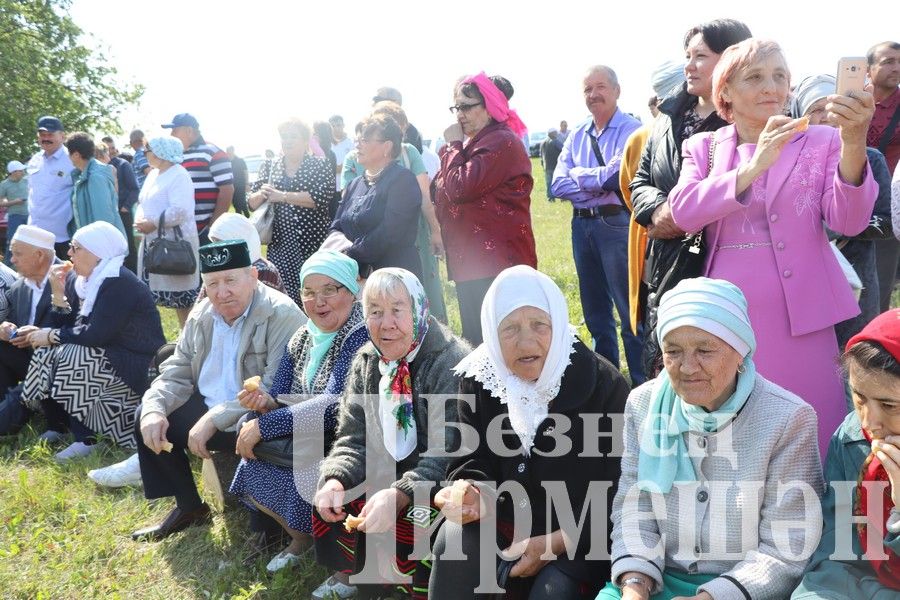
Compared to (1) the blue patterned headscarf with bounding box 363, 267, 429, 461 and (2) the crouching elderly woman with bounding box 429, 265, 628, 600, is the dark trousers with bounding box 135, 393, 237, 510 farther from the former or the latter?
(2) the crouching elderly woman with bounding box 429, 265, 628, 600

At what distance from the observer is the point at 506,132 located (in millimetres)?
4961

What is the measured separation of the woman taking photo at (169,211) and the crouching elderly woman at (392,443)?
3.58 metres

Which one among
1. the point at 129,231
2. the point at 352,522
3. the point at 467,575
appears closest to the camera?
the point at 467,575

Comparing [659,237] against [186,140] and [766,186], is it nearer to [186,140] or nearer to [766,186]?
[766,186]

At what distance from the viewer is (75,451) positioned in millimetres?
5430

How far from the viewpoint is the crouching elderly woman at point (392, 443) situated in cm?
318

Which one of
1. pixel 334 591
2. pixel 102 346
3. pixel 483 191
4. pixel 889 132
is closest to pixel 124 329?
pixel 102 346

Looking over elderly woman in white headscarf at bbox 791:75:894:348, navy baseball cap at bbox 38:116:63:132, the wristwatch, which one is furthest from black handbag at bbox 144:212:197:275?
the wristwatch

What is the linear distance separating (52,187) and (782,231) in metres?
7.96

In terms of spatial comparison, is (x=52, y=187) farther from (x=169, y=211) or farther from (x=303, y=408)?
(x=303, y=408)

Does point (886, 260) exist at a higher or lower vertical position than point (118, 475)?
higher

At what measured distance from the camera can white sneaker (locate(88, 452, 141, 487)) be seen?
490cm

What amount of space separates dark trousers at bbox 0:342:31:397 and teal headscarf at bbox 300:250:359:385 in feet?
10.7

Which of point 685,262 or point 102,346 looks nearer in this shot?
point 685,262
